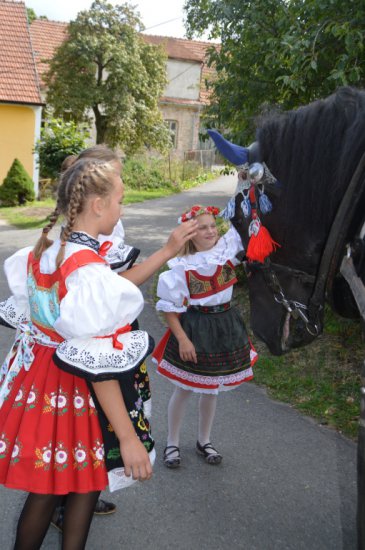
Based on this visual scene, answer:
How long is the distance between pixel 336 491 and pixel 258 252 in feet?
5.52

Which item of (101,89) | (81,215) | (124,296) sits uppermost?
(101,89)

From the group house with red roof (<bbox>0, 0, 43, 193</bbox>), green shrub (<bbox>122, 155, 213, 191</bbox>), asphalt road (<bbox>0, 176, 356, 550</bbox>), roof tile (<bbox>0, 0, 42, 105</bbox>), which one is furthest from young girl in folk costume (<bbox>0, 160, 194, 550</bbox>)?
roof tile (<bbox>0, 0, 42, 105</bbox>)

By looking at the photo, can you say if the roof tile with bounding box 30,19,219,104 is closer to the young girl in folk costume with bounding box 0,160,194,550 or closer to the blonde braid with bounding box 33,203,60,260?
the blonde braid with bounding box 33,203,60,260

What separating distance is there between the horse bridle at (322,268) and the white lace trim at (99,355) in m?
0.55

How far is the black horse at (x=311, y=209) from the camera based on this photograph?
1699mm

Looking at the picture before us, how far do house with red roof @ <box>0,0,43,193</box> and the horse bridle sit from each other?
56.7 ft

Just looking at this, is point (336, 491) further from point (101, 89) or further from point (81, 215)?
point (101, 89)

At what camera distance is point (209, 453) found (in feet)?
10.6

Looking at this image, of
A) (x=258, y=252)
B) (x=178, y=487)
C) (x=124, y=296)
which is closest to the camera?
(x=124, y=296)

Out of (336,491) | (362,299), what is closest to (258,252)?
(362,299)

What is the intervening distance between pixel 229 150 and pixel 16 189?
51.2 ft

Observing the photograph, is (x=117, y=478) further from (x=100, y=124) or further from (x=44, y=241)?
(x=100, y=124)

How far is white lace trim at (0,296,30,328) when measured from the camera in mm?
2090

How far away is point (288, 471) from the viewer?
3219 mm
